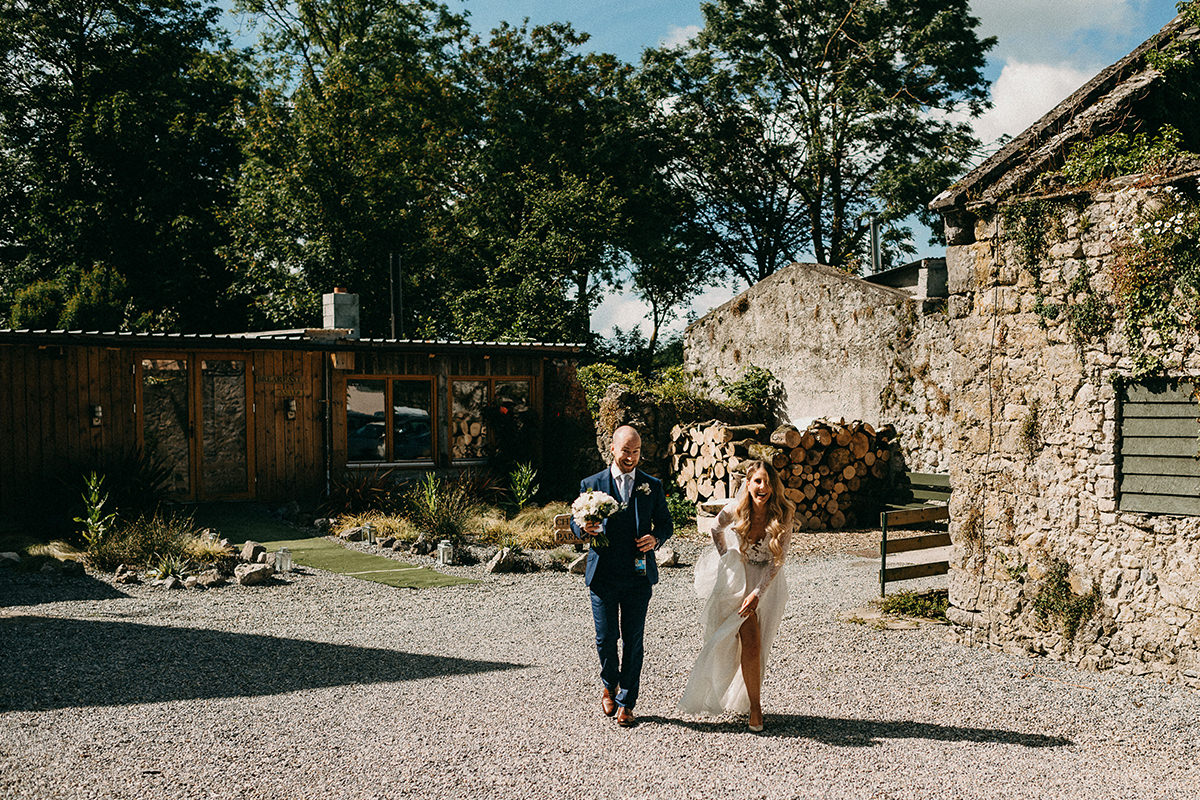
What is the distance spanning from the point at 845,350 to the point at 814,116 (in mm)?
13779

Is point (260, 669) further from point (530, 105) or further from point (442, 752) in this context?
point (530, 105)

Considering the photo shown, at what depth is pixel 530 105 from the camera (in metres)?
28.2

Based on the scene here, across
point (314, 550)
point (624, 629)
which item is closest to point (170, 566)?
point (314, 550)

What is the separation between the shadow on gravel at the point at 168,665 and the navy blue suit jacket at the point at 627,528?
1.67 meters

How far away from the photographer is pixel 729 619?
550cm

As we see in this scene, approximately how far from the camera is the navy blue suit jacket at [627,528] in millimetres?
5520

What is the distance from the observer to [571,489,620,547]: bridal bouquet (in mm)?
5422

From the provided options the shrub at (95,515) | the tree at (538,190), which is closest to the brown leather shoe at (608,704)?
the shrub at (95,515)

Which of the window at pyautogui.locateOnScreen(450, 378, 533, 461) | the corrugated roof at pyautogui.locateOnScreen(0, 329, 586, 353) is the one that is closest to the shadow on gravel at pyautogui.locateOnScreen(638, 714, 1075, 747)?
the corrugated roof at pyautogui.locateOnScreen(0, 329, 586, 353)

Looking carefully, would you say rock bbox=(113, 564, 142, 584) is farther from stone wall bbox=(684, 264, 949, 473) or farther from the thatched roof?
stone wall bbox=(684, 264, 949, 473)

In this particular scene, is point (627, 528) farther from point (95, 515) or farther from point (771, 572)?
point (95, 515)

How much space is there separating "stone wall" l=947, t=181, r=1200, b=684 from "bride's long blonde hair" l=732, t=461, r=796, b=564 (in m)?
2.43

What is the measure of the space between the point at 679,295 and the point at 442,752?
26.4 m

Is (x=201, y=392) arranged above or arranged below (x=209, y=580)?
above
